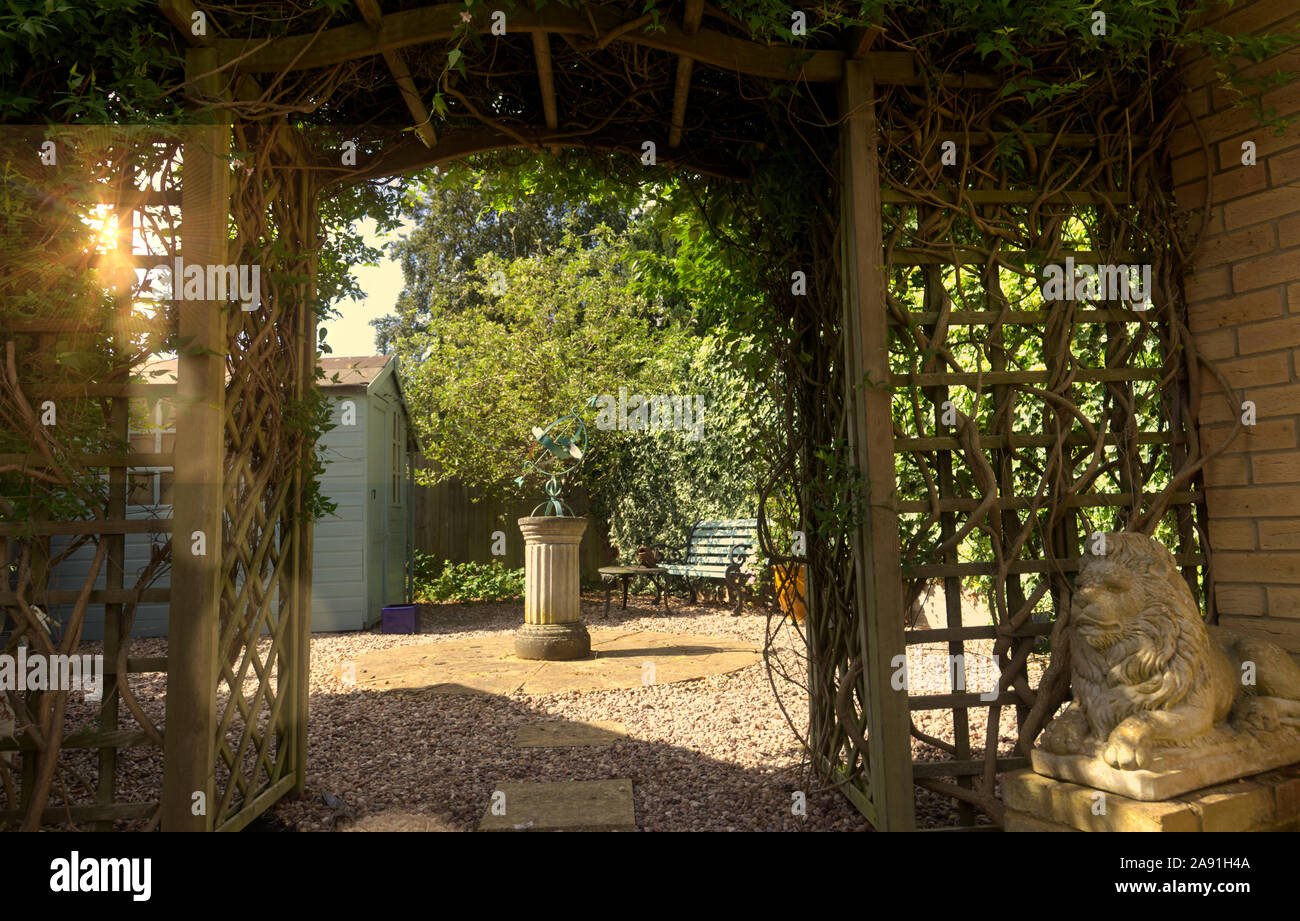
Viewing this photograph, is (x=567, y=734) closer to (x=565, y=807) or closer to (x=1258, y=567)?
(x=565, y=807)

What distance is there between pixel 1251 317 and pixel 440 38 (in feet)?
9.73

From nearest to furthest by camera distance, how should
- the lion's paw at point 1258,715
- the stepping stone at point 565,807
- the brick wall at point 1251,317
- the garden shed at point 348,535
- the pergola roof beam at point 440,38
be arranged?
the lion's paw at point 1258,715 < the pergola roof beam at point 440,38 < the brick wall at point 1251,317 < the stepping stone at point 565,807 < the garden shed at point 348,535

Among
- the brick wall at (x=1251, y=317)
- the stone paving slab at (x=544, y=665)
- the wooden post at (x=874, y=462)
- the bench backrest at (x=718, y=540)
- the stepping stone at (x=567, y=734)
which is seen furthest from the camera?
the bench backrest at (x=718, y=540)

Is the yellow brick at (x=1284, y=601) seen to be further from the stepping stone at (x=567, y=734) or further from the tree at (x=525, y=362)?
the tree at (x=525, y=362)

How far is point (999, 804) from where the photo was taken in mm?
2730

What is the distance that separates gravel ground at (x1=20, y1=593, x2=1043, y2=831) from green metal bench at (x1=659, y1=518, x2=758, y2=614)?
9.52 feet

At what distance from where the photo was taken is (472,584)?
10430mm

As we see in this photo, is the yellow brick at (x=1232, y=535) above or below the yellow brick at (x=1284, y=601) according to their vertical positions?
above

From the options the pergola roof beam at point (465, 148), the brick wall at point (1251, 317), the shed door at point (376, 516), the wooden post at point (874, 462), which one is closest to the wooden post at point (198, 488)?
the pergola roof beam at point (465, 148)

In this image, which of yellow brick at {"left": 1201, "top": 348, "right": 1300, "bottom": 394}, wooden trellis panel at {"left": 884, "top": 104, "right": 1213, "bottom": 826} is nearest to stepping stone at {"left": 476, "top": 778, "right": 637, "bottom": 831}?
wooden trellis panel at {"left": 884, "top": 104, "right": 1213, "bottom": 826}

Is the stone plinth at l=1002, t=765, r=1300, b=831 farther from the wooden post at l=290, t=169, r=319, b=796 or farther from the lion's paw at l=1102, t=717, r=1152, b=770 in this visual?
the wooden post at l=290, t=169, r=319, b=796

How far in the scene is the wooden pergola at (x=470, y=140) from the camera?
8.35 feet

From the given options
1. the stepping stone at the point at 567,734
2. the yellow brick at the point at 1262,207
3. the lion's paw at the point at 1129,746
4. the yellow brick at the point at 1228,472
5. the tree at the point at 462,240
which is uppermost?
the tree at the point at 462,240

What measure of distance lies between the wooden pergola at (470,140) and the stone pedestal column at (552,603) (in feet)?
10.2
